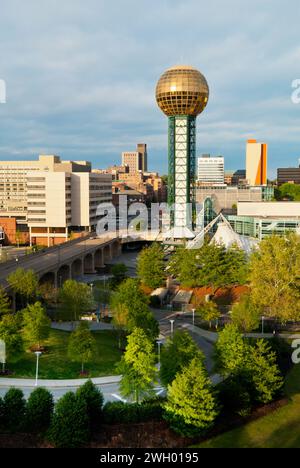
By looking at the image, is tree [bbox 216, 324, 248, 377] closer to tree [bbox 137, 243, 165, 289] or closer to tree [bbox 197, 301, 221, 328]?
tree [bbox 197, 301, 221, 328]

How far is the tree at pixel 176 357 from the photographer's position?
33656mm

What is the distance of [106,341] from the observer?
5041 cm

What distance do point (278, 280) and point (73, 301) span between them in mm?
23110

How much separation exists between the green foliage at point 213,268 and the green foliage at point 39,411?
4070 centimetres

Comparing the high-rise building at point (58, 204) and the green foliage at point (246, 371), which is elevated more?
the high-rise building at point (58, 204)

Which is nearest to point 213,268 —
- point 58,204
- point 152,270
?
point 152,270

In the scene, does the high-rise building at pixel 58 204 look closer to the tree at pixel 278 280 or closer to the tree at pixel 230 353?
the tree at pixel 278 280

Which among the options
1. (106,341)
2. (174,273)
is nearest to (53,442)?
(106,341)

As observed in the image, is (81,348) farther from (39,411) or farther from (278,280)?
(278,280)

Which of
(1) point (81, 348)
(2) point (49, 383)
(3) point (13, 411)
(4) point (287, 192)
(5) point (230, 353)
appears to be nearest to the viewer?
(3) point (13, 411)

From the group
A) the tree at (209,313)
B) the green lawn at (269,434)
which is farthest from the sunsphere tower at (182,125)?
the green lawn at (269,434)

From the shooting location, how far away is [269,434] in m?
31.3

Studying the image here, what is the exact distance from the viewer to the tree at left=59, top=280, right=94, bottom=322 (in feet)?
177

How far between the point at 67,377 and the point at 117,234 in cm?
8595
